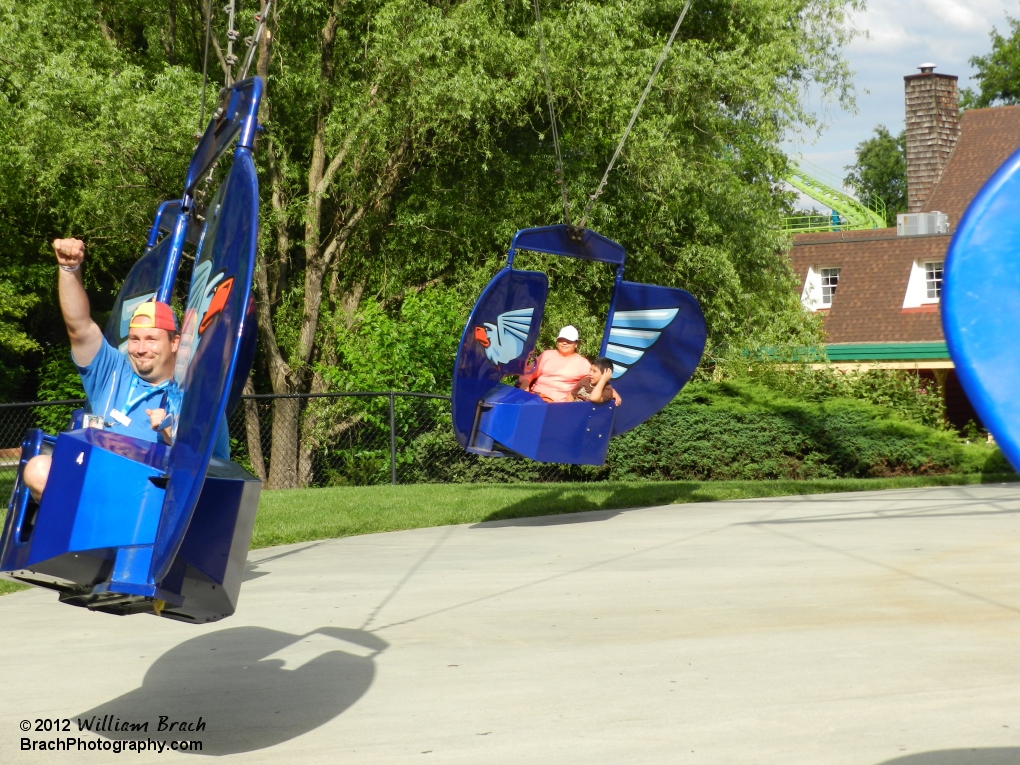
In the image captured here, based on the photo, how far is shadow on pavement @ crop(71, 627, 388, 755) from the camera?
5035mm

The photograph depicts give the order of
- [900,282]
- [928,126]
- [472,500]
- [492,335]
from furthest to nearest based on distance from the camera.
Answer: [928,126] → [900,282] → [472,500] → [492,335]

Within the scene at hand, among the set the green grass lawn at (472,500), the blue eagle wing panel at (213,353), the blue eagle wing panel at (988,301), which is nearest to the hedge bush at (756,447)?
the green grass lawn at (472,500)


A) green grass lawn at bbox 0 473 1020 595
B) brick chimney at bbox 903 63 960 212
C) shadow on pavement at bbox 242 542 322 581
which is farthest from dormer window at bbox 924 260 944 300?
shadow on pavement at bbox 242 542 322 581

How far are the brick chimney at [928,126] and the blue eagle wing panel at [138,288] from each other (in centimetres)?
3518

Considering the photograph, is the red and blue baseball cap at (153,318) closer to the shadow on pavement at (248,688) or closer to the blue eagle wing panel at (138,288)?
the blue eagle wing panel at (138,288)

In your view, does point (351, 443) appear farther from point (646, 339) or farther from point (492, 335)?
point (492, 335)

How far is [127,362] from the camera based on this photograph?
4914 mm

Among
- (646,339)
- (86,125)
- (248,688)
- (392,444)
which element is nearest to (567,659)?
→ (248,688)

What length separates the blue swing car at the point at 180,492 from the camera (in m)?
3.86

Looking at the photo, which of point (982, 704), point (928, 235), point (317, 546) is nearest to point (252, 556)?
point (317, 546)

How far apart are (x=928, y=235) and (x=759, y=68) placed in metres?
14.8

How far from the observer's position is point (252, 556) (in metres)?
9.96

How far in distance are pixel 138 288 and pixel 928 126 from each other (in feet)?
123

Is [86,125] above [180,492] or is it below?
above
